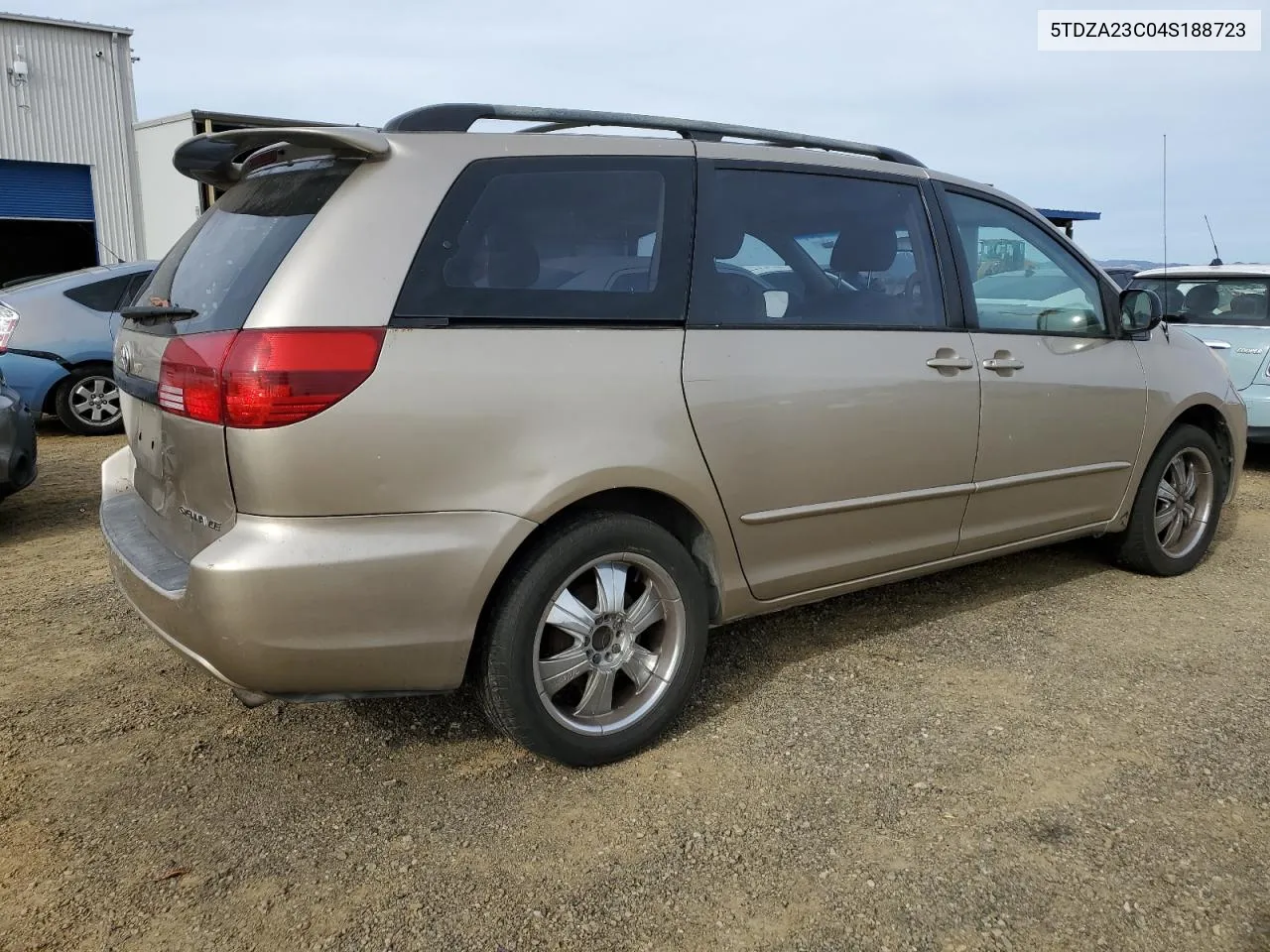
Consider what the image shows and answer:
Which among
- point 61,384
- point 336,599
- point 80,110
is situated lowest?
point 336,599

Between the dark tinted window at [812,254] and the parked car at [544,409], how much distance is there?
12 millimetres

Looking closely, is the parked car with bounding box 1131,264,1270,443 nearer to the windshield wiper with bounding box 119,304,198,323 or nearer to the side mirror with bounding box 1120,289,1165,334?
the side mirror with bounding box 1120,289,1165,334

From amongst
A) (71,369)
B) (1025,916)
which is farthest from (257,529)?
(71,369)

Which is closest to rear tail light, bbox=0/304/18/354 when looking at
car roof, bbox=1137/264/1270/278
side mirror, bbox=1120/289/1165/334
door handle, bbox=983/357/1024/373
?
door handle, bbox=983/357/1024/373

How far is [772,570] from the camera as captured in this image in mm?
3279

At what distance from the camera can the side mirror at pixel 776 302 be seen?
3189mm

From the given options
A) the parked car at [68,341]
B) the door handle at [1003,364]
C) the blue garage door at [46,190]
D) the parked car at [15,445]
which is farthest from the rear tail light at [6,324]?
the blue garage door at [46,190]

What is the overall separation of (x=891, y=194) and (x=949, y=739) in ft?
6.17

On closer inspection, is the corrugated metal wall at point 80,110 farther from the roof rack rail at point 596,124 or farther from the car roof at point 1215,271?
the roof rack rail at point 596,124

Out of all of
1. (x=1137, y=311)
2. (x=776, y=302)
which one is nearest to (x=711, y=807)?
(x=776, y=302)

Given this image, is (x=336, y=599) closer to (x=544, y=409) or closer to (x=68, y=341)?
(x=544, y=409)

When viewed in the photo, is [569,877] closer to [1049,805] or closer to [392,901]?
[392,901]

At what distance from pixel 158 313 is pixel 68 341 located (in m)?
6.40

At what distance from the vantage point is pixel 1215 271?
299 inches
